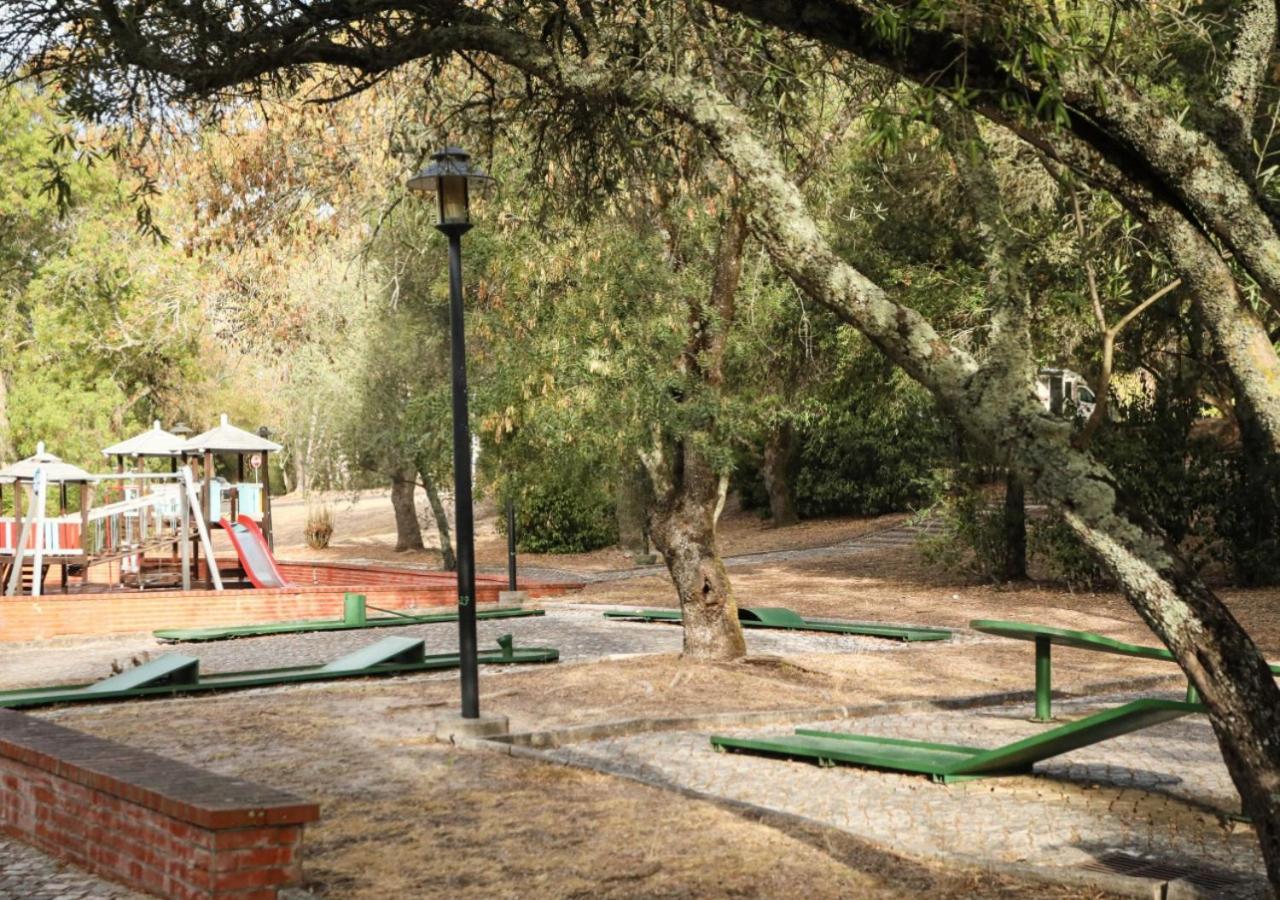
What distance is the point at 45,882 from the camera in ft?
22.0

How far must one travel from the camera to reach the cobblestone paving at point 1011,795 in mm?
7496

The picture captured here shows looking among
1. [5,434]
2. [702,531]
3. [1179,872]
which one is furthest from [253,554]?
[1179,872]

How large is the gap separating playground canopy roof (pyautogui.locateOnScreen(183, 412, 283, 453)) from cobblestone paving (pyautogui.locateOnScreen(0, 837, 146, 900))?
792 inches

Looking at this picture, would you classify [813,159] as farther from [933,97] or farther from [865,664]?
[933,97]

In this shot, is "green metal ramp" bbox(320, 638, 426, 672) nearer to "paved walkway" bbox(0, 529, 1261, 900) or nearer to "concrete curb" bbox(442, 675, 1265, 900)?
"concrete curb" bbox(442, 675, 1265, 900)

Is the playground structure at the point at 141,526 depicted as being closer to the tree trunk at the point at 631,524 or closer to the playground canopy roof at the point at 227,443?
the playground canopy roof at the point at 227,443

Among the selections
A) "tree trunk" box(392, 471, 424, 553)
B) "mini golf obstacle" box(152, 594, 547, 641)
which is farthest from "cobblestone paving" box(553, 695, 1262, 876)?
"tree trunk" box(392, 471, 424, 553)

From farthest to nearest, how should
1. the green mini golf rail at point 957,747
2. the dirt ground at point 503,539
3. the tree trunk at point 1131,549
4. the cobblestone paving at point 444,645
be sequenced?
the dirt ground at point 503,539 < the cobblestone paving at point 444,645 < the green mini golf rail at point 957,747 < the tree trunk at point 1131,549

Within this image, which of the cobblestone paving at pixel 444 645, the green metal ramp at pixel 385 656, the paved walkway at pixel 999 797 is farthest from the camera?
the cobblestone paving at pixel 444 645

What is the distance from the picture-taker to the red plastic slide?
24.4 meters

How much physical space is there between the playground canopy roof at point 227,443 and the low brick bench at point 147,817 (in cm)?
1954

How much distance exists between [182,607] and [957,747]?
44.0 ft

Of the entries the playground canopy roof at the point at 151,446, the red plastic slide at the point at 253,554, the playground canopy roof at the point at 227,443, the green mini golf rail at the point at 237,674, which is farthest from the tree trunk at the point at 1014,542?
the playground canopy roof at the point at 151,446

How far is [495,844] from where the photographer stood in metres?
7.38
